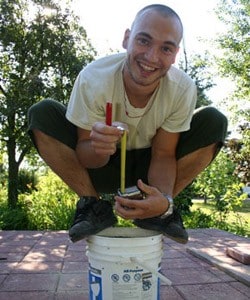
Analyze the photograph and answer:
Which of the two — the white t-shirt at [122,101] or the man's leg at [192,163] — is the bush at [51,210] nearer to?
the man's leg at [192,163]

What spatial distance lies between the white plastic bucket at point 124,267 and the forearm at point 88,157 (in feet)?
1.41

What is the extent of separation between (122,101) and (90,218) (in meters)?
0.55

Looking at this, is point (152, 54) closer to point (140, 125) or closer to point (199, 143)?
point (140, 125)

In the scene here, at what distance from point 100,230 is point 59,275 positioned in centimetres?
107

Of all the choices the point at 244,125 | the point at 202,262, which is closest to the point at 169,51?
the point at 202,262

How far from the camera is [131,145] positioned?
6.46ft

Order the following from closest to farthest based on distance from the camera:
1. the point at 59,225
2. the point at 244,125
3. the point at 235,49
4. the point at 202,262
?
1. the point at 202,262
2. the point at 59,225
3. the point at 235,49
4. the point at 244,125

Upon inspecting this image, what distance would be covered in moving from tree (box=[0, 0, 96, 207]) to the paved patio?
15.4 ft

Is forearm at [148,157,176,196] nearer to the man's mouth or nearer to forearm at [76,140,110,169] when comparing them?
forearm at [76,140,110,169]

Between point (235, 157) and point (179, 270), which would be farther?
point (235, 157)

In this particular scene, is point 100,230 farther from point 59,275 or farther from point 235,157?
point 235,157

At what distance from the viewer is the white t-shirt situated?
5.75ft

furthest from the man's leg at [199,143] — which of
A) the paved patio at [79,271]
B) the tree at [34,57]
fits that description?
the tree at [34,57]

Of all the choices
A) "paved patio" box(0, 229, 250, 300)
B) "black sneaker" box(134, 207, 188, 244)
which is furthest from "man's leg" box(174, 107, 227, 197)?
"paved patio" box(0, 229, 250, 300)
